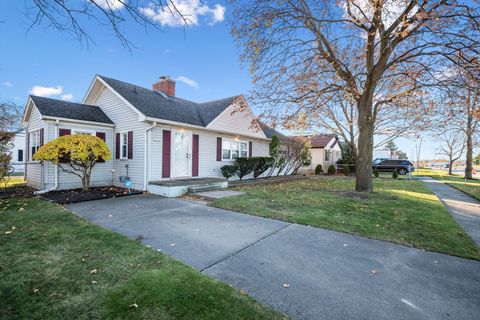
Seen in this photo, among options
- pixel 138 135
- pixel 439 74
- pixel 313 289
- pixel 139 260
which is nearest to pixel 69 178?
pixel 138 135

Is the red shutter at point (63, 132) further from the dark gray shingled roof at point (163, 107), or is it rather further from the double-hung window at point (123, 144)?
the dark gray shingled roof at point (163, 107)

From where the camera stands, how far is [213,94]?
18.2 metres

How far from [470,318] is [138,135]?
10529mm

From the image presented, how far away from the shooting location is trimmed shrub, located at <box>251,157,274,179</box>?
14624 millimetres

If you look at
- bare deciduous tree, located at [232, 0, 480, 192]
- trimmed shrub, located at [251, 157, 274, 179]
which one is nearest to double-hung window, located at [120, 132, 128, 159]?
bare deciduous tree, located at [232, 0, 480, 192]

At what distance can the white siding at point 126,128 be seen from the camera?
966 cm

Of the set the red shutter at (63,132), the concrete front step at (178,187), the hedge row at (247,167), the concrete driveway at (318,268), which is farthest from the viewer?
the hedge row at (247,167)

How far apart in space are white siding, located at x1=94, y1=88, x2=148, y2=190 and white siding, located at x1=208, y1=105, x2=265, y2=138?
363cm

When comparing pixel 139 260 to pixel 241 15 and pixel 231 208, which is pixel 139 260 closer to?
pixel 231 208

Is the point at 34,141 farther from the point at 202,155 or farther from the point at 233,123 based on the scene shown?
the point at 233,123

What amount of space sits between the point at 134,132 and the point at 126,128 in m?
0.76

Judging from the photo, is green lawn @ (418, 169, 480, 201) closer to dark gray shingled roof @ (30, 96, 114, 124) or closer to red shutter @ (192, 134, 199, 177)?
red shutter @ (192, 134, 199, 177)

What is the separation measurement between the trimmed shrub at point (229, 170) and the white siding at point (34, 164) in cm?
837

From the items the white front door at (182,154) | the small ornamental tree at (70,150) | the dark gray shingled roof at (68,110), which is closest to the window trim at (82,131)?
the dark gray shingled roof at (68,110)
